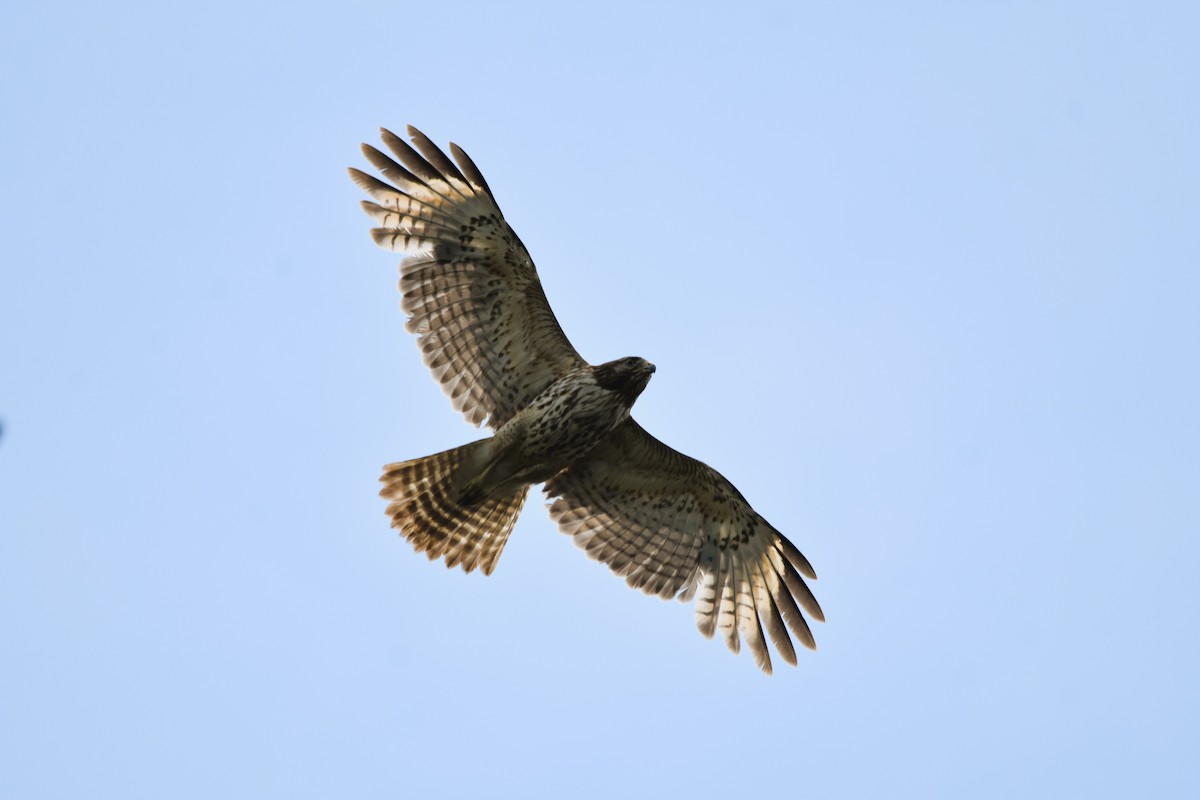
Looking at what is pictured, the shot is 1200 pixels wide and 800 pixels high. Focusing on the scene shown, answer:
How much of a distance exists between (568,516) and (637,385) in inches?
72.2

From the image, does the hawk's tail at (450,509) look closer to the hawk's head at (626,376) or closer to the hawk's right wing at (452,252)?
the hawk's right wing at (452,252)

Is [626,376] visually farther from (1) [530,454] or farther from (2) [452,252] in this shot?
(2) [452,252]

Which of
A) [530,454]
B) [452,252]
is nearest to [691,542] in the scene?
[530,454]

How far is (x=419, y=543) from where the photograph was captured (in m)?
12.4

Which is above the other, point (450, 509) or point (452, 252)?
point (452, 252)

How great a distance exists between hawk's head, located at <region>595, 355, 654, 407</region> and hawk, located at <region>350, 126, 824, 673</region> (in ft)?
0.05

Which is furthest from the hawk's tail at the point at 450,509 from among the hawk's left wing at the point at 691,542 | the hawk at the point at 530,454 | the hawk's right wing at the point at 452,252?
the hawk's right wing at the point at 452,252

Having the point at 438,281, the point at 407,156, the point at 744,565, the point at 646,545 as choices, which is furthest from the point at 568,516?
the point at 407,156

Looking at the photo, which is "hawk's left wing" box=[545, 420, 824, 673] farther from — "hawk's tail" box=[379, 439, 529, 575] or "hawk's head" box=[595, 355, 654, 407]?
"hawk's head" box=[595, 355, 654, 407]

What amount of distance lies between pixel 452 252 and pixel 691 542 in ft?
11.6

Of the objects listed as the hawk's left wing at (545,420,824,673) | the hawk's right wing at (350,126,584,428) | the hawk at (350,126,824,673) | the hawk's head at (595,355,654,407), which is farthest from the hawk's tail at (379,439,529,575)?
the hawk's head at (595,355,654,407)

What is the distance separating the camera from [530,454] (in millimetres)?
12062

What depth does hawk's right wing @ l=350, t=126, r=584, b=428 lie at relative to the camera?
468 inches

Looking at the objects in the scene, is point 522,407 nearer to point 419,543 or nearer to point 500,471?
point 500,471
